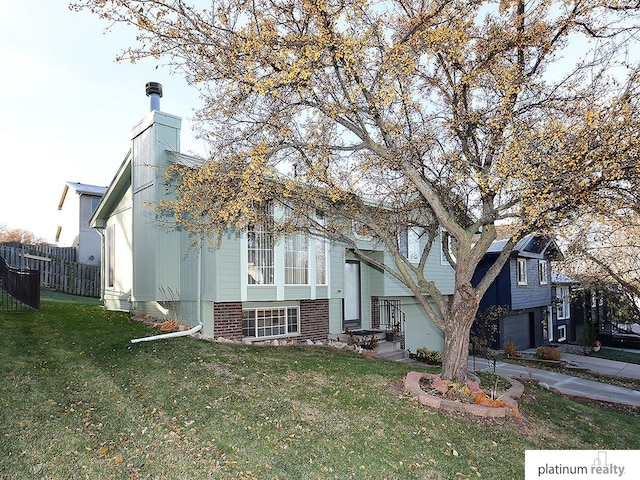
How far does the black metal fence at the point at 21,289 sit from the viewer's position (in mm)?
13328

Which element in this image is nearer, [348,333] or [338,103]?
[338,103]

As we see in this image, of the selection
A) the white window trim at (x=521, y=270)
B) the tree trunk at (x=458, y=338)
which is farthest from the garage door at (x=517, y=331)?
the tree trunk at (x=458, y=338)

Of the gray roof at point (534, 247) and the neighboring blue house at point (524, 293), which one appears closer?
the neighboring blue house at point (524, 293)

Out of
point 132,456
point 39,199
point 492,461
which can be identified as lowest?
point 492,461

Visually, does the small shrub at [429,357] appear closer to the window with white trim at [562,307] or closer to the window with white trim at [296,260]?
the window with white trim at [296,260]

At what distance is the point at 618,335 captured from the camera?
1007 inches

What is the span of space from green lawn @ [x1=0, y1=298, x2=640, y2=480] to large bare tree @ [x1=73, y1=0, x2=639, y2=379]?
1815 mm

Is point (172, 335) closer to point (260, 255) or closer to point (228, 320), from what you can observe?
point (228, 320)

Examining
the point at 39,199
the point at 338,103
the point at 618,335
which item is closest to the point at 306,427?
the point at 338,103

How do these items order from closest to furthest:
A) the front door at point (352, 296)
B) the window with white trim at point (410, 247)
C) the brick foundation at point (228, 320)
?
the brick foundation at point (228, 320) → the front door at point (352, 296) → the window with white trim at point (410, 247)

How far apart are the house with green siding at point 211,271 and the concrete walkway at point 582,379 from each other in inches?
209

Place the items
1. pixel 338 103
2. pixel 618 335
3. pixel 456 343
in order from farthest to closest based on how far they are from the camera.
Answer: pixel 618 335 → pixel 456 343 → pixel 338 103

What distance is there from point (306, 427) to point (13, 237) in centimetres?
4548

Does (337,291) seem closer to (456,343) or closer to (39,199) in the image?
(456,343)
